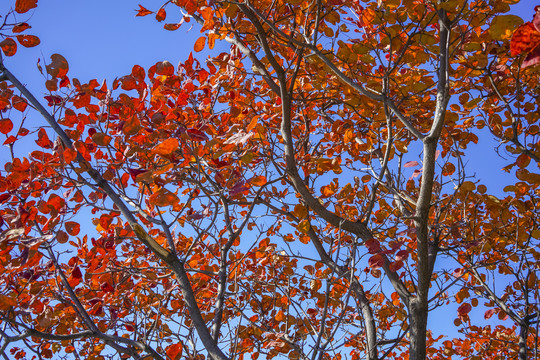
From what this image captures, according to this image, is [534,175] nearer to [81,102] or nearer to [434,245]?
[434,245]

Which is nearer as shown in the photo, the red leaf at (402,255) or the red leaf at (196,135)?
the red leaf at (196,135)

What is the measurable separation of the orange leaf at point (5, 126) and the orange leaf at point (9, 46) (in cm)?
43

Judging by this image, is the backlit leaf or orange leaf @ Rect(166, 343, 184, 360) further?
orange leaf @ Rect(166, 343, 184, 360)

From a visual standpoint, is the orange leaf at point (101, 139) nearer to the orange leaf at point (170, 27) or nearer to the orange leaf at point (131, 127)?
the orange leaf at point (131, 127)

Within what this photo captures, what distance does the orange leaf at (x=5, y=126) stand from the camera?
2338 millimetres

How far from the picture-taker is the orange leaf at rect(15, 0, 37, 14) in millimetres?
2333

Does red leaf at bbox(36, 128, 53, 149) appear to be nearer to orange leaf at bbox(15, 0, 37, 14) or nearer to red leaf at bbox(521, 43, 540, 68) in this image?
orange leaf at bbox(15, 0, 37, 14)

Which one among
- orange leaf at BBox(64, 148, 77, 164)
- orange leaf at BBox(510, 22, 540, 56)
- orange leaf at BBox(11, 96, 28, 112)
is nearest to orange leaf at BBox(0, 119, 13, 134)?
orange leaf at BBox(11, 96, 28, 112)

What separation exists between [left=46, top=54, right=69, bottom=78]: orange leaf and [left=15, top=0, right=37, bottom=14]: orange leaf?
14.9 inches

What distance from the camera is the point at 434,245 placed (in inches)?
101

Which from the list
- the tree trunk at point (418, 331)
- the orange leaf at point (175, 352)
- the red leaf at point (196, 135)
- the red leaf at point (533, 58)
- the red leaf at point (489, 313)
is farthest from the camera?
the red leaf at point (489, 313)

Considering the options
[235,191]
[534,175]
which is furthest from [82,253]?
[534,175]

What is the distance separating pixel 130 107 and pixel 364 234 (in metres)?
1.79

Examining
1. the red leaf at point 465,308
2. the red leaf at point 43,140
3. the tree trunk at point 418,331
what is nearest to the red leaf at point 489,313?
the red leaf at point 465,308
